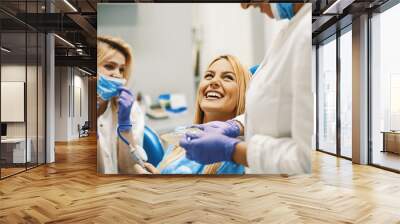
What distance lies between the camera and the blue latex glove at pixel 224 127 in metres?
5.88

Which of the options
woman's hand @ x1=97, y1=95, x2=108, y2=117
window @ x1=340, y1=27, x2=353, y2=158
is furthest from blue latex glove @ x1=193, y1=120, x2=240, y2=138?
window @ x1=340, y1=27, x2=353, y2=158

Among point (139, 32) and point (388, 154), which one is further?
point (388, 154)

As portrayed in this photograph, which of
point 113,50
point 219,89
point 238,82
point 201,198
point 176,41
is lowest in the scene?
point 201,198

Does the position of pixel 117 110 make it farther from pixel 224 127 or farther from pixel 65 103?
pixel 65 103

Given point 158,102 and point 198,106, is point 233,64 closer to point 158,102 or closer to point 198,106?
point 198,106

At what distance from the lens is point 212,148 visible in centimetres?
584

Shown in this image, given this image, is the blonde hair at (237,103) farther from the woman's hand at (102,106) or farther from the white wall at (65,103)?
the white wall at (65,103)

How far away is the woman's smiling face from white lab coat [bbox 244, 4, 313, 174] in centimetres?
24

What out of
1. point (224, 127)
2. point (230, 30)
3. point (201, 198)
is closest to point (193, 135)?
point (224, 127)

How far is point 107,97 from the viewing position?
19.7ft

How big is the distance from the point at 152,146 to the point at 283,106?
2.03 meters

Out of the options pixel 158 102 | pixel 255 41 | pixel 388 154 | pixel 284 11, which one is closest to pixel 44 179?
pixel 158 102

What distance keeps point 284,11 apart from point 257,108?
5.00ft

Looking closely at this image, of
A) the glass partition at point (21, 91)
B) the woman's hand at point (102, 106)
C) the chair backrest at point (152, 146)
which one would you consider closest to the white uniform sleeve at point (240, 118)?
the chair backrest at point (152, 146)
